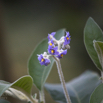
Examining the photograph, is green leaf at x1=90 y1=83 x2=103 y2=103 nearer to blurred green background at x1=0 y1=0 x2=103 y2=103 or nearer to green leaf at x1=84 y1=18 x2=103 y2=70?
green leaf at x1=84 y1=18 x2=103 y2=70

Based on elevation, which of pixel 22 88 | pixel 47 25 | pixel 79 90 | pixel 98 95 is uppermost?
pixel 47 25

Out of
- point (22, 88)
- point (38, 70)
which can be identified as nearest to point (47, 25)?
point (38, 70)

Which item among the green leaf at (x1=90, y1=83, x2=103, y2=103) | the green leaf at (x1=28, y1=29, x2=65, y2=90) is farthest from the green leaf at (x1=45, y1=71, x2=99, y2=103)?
the green leaf at (x1=90, y1=83, x2=103, y2=103)

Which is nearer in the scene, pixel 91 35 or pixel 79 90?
pixel 91 35

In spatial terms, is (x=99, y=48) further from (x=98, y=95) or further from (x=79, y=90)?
(x=79, y=90)

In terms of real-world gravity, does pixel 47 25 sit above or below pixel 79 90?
above

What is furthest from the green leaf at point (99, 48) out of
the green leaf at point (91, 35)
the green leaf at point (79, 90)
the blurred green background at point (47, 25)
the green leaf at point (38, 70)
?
the blurred green background at point (47, 25)

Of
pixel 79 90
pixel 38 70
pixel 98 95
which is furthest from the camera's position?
pixel 79 90

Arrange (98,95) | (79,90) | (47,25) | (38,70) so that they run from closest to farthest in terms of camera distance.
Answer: (98,95) → (38,70) → (79,90) → (47,25)
